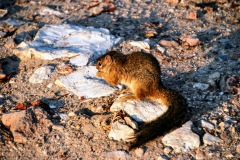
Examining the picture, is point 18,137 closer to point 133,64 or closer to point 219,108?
point 133,64

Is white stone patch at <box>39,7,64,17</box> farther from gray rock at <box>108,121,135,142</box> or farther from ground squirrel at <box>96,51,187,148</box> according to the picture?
gray rock at <box>108,121,135,142</box>

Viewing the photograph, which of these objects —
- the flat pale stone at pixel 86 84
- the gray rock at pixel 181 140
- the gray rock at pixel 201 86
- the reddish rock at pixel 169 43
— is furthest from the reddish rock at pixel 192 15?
the gray rock at pixel 181 140

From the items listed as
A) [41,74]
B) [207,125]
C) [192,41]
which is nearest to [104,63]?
[41,74]

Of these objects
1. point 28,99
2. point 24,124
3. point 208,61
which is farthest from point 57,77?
point 208,61

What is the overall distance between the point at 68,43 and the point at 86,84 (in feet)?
4.19

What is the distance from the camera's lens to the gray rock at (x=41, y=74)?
599 cm

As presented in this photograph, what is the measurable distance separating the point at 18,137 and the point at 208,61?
125 inches

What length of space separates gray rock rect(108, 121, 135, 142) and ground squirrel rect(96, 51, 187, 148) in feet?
0.54

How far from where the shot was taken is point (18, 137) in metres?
4.91

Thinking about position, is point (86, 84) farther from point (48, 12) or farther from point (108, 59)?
point (48, 12)

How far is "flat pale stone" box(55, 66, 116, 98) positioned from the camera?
5648 mm

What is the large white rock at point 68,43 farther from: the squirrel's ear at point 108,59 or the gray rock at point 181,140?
the gray rock at point 181,140

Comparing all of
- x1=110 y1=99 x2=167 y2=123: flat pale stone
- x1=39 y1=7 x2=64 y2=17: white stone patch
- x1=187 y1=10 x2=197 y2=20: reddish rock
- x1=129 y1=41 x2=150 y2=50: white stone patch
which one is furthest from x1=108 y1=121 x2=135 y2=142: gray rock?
x1=39 y1=7 x2=64 y2=17: white stone patch

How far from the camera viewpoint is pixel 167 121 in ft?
15.3
